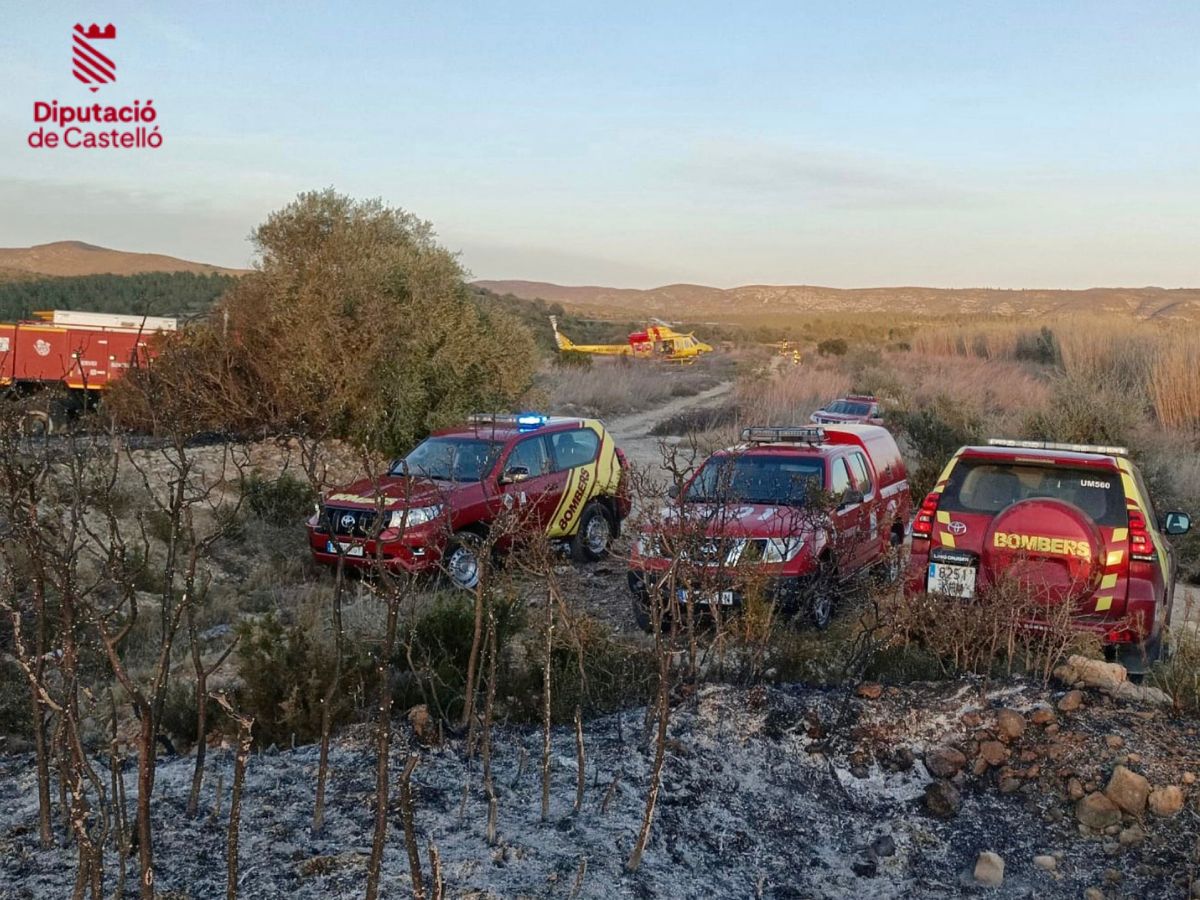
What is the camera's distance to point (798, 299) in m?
178

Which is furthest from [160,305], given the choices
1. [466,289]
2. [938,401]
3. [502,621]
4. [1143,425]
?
[502,621]

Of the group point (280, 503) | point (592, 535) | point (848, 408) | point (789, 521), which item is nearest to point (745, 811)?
point (789, 521)

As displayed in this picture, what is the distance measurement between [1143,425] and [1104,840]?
15421 millimetres

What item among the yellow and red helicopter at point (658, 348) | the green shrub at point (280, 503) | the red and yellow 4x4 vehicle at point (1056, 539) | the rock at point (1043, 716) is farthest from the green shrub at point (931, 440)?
the yellow and red helicopter at point (658, 348)

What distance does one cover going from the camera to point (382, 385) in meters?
16.4

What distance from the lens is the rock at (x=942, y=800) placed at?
15.1 ft

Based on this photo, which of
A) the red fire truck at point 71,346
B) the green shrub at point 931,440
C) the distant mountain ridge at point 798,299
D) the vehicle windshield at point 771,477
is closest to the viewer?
the vehicle windshield at point 771,477

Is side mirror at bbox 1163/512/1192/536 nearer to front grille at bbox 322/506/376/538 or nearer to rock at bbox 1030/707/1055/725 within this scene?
rock at bbox 1030/707/1055/725

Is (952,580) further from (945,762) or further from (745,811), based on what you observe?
(745,811)

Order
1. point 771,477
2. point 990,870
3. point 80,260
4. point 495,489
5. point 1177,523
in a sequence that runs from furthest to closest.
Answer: point 80,260 → point 495,489 → point 771,477 → point 1177,523 → point 990,870

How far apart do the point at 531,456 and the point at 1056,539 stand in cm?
563

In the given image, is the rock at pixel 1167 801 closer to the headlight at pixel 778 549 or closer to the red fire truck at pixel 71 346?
the headlight at pixel 778 549

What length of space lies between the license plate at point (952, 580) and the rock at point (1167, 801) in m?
1.89

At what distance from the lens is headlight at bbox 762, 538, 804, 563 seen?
25.4 ft
